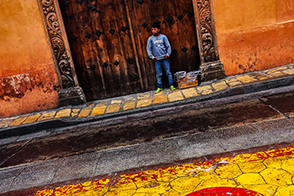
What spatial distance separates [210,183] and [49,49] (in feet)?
15.5

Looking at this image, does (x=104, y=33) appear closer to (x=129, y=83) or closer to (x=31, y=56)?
(x=129, y=83)

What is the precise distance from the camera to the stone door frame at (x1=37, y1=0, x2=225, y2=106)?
5.28m

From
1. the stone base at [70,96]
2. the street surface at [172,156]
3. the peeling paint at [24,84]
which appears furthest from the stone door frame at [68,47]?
the street surface at [172,156]

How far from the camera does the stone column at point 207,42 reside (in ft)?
17.3

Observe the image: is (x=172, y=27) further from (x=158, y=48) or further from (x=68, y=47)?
(x=68, y=47)

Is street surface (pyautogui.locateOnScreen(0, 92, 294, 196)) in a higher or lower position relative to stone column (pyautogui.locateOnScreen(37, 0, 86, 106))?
lower

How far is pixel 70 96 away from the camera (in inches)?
221

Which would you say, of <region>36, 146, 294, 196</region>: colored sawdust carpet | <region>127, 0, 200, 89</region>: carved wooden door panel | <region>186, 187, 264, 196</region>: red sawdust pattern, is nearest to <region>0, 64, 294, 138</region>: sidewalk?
<region>127, 0, 200, 89</region>: carved wooden door panel

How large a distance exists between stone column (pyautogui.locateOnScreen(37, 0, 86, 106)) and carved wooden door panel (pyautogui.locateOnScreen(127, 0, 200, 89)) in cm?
165

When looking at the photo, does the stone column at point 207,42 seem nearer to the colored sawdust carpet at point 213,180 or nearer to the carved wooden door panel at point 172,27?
the carved wooden door panel at point 172,27

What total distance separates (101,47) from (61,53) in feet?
3.11

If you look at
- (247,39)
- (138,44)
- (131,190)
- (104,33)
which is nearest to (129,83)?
(138,44)

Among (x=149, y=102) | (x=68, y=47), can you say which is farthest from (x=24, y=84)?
(x=149, y=102)

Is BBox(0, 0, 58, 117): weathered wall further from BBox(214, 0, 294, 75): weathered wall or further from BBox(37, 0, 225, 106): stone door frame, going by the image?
BBox(214, 0, 294, 75): weathered wall
